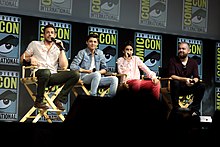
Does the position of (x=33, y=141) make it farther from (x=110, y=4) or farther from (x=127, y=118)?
(x=110, y=4)

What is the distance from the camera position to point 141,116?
81 cm

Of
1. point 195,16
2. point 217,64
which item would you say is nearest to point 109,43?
point 195,16

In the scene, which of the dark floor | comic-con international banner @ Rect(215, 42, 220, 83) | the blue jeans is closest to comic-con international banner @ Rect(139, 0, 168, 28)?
comic-con international banner @ Rect(215, 42, 220, 83)

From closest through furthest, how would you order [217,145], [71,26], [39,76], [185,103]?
[217,145] → [39,76] → [71,26] → [185,103]

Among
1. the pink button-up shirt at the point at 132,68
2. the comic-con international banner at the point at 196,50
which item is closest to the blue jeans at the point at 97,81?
the pink button-up shirt at the point at 132,68

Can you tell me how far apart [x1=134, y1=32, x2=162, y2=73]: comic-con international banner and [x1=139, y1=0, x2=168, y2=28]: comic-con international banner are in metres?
0.19

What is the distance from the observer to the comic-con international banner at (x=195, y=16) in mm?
6529

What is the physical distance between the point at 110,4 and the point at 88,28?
491 mm

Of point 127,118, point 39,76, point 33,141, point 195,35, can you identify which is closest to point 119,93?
point 127,118

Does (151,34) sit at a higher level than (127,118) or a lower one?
higher

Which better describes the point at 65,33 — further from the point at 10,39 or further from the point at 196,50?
the point at 196,50

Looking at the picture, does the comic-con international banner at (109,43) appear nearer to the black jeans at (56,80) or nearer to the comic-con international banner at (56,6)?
the comic-con international banner at (56,6)

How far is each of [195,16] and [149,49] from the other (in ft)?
3.35

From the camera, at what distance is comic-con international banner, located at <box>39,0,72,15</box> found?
5.49 metres
